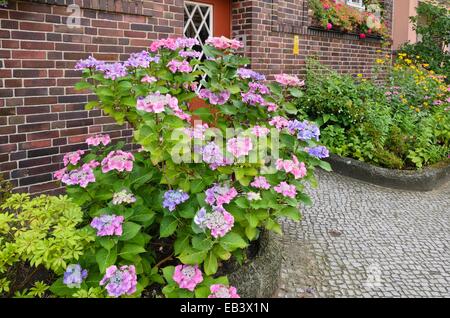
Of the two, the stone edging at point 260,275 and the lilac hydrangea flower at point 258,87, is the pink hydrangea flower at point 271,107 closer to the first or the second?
the lilac hydrangea flower at point 258,87

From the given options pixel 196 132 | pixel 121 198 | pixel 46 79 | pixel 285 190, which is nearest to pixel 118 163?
pixel 121 198

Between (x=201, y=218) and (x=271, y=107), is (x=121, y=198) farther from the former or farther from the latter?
(x=271, y=107)

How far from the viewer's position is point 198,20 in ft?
19.7

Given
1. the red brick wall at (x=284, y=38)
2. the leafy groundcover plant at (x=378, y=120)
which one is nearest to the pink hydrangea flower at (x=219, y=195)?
the leafy groundcover plant at (x=378, y=120)

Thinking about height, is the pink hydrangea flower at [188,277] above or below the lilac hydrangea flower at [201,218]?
below

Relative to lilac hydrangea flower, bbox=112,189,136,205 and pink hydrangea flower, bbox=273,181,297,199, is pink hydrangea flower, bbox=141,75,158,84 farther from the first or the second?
pink hydrangea flower, bbox=273,181,297,199

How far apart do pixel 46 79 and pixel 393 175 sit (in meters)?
4.30

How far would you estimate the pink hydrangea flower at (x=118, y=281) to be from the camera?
2156 mm

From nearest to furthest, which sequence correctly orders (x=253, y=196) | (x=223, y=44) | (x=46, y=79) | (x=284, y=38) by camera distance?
(x=253, y=196)
(x=223, y=44)
(x=46, y=79)
(x=284, y=38)

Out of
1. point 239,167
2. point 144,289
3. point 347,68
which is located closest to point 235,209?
point 239,167

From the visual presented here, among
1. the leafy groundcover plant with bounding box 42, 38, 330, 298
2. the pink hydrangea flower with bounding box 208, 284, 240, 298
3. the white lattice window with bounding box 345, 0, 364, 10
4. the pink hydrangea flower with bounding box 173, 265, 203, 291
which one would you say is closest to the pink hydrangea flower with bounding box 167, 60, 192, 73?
the leafy groundcover plant with bounding box 42, 38, 330, 298

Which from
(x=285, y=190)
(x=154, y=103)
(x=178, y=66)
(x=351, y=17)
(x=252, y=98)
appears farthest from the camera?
(x=351, y=17)

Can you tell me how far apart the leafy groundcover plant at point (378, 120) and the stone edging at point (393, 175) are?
0.46ft
